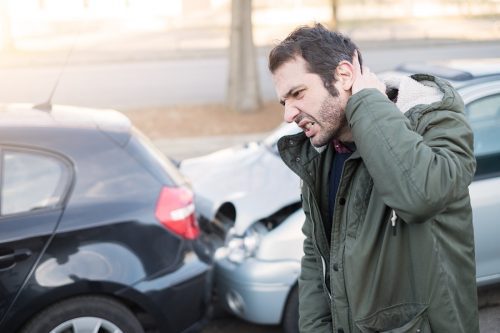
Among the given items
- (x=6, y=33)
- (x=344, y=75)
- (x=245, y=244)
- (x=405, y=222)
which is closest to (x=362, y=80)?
(x=344, y=75)

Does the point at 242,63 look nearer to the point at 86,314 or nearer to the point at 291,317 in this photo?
the point at 291,317

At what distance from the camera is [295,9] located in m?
49.5

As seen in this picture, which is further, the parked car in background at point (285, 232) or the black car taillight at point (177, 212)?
the parked car in background at point (285, 232)

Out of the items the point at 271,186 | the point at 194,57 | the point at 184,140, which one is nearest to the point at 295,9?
the point at 194,57

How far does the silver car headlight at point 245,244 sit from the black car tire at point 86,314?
2.76 feet

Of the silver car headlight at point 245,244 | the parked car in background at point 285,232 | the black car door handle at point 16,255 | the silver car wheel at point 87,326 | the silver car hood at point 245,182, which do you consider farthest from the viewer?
the silver car hood at point 245,182

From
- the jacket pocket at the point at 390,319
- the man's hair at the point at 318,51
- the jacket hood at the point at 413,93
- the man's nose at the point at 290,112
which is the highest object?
the man's hair at the point at 318,51

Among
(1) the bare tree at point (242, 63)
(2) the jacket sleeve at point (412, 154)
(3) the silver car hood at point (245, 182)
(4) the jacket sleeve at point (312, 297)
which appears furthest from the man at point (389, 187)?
(1) the bare tree at point (242, 63)

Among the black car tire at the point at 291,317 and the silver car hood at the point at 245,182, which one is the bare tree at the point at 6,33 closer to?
the silver car hood at the point at 245,182

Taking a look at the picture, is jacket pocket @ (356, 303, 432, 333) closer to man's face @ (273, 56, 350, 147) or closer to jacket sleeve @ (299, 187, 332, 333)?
jacket sleeve @ (299, 187, 332, 333)

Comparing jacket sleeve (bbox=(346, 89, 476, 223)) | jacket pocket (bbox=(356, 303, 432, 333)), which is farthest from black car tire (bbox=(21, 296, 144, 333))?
jacket sleeve (bbox=(346, 89, 476, 223))

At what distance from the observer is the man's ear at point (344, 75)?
175 centimetres

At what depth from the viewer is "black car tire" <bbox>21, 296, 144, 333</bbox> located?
3.06 metres

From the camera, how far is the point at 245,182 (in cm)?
438
